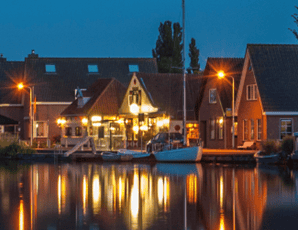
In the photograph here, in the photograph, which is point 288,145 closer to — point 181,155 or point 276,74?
point 181,155

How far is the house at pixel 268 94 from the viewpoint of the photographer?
48750 millimetres

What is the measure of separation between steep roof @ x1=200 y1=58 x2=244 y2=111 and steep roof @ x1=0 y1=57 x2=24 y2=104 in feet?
91.9

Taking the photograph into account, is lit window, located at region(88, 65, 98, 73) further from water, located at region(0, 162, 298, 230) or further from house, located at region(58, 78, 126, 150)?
water, located at region(0, 162, 298, 230)

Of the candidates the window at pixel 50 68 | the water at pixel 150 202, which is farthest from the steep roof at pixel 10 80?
the water at pixel 150 202

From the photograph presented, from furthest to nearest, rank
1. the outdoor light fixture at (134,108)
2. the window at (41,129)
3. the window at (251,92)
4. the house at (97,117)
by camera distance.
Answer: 1. the window at (41,129)
2. the house at (97,117)
3. the outdoor light fixture at (134,108)
4. the window at (251,92)

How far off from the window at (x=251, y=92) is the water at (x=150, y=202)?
18886 mm

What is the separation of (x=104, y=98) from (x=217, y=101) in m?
11.9

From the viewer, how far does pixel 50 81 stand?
75688 mm

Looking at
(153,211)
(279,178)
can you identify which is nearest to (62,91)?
(279,178)

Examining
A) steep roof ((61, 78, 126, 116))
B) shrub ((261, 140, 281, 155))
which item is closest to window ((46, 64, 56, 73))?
steep roof ((61, 78, 126, 116))

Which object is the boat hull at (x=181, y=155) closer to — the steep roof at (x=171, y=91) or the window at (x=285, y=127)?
the window at (x=285, y=127)

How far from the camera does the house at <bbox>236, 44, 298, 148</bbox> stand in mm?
48750

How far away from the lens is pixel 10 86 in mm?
78750

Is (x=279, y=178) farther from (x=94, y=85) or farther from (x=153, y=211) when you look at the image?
(x=94, y=85)
